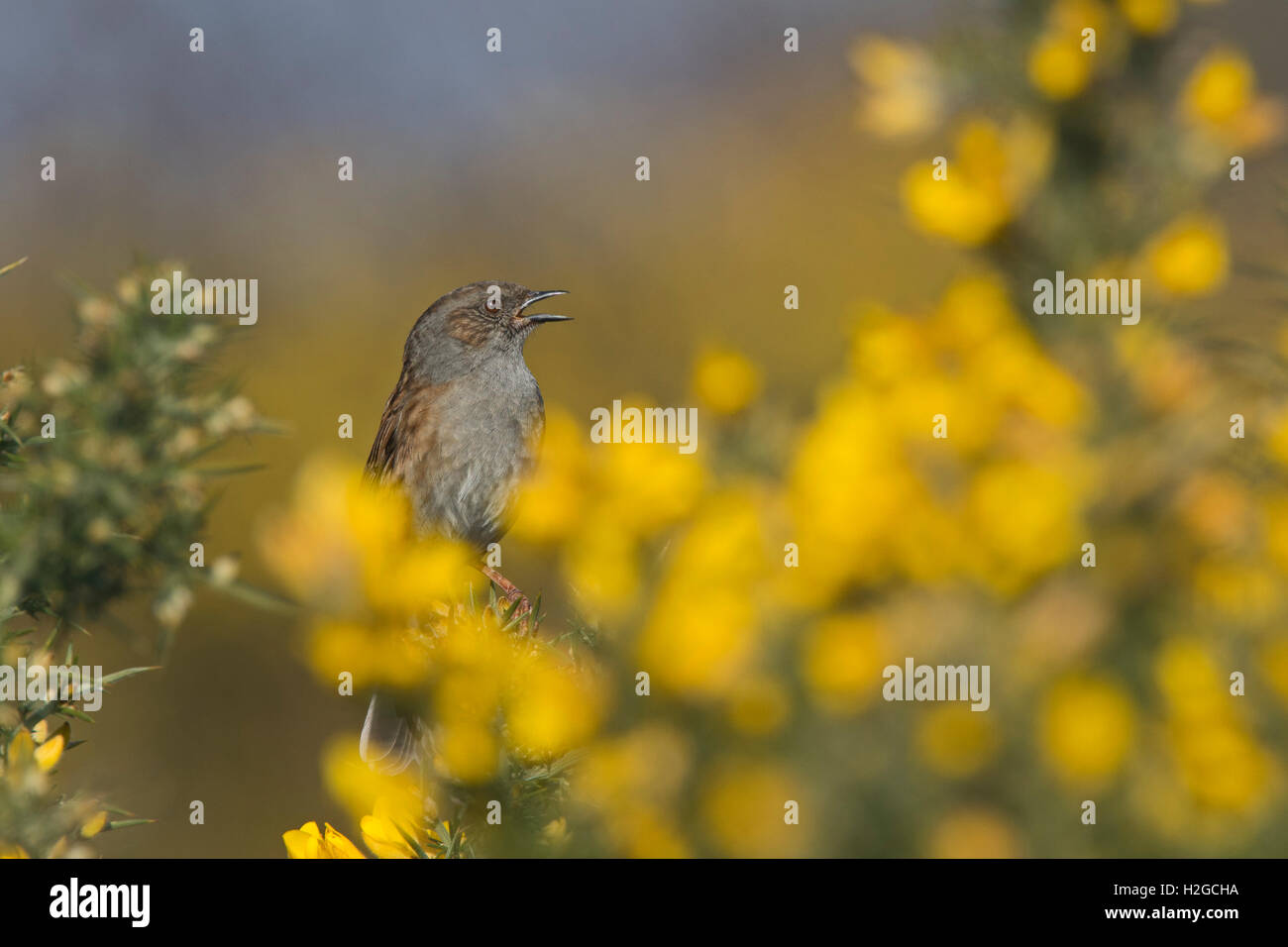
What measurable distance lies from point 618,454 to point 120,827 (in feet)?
2.18

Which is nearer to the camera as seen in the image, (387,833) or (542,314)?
(387,833)

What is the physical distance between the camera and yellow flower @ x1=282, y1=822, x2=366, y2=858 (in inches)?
51.2

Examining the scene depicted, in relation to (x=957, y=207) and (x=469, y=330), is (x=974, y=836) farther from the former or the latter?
(x=469, y=330)

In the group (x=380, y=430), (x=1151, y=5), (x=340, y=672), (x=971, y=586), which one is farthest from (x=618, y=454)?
(x=380, y=430)

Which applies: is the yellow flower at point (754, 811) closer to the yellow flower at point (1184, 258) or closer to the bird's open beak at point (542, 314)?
the yellow flower at point (1184, 258)

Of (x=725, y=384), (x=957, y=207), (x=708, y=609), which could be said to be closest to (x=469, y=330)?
(x=725, y=384)

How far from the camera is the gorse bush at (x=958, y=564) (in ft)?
2.68

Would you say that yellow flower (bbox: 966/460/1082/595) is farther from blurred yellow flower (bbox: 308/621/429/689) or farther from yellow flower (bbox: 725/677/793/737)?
blurred yellow flower (bbox: 308/621/429/689)

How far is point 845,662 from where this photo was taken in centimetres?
87

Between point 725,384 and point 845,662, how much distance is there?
0.53 m

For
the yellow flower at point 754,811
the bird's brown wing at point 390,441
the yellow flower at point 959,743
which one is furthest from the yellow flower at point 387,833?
the bird's brown wing at point 390,441

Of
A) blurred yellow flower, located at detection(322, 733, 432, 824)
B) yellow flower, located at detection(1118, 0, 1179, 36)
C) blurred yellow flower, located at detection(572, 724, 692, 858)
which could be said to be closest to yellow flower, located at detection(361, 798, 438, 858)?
blurred yellow flower, located at detection(322, 733, 432, 824)

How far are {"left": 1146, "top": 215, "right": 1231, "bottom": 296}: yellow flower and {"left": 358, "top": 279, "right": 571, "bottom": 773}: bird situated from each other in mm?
2710

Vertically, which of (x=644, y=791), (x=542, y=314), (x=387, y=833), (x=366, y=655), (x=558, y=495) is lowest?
(x=387, y=833)
